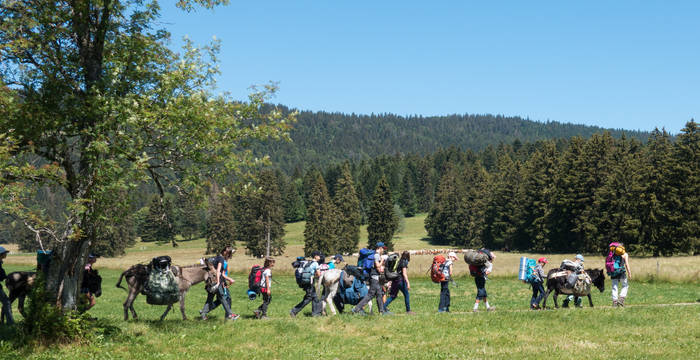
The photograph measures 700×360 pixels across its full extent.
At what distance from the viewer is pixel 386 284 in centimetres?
1888

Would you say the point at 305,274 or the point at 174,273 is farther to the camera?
the point at 305,274

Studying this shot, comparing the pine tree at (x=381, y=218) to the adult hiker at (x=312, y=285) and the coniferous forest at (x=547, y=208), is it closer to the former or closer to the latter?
the coniferous forest at (x=547, y=208)

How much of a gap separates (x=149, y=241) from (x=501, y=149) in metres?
107

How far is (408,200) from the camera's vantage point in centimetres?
16288

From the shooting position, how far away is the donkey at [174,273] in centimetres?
1559

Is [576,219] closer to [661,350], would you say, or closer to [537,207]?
[537,207]

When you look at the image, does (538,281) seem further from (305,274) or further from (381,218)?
(381,218)

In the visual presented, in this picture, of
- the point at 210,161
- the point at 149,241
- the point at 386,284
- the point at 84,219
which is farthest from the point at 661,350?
the point at 149,241

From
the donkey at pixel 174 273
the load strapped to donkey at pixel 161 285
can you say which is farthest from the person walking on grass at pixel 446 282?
the load strapped to donkey at pixel 161 285

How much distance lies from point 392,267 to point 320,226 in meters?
64.9

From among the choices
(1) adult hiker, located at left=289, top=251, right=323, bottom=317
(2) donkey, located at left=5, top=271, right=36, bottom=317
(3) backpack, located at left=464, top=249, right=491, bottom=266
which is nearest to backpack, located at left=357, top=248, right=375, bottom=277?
(1) adult hiker, located at left=289, top=251, right=323, bottom=317

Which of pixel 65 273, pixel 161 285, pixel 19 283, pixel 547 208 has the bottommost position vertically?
pixel 19 283

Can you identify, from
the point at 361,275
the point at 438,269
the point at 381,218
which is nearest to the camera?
the point at 361,275

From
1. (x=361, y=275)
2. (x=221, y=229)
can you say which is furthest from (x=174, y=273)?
(x=221, y=229)
